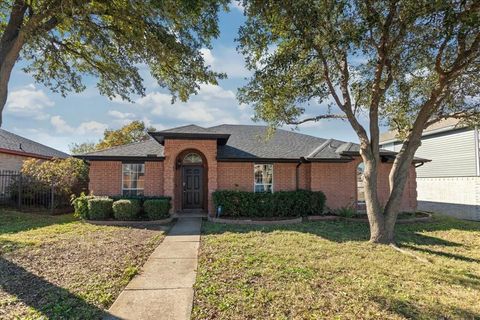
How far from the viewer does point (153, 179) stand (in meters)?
13.9

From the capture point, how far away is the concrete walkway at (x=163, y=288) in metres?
4.18

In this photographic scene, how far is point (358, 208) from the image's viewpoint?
1495cm

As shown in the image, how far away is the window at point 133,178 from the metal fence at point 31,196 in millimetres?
3707

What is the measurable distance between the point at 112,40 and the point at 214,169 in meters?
6.83

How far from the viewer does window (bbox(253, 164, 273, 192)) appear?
574 inches

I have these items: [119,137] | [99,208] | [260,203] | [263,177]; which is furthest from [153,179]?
[119,137]

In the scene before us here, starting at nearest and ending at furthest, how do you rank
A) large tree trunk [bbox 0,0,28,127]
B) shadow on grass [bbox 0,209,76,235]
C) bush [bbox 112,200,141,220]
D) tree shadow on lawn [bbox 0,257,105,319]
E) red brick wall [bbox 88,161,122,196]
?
tree shadow on lawn [bbox 0,257,105,319] < large tree trunk [bbox 0,0,28,127] < shadow on grass [bbox 0,209,76,235] < bush [bbox 112,200,141,220] < red brick wall [bbox 88,161,122,196]

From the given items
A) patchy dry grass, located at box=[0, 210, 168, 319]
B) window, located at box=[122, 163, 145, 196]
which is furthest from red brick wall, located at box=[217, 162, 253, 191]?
patchy dry grass, located at box=[0, 210, 168, 319]

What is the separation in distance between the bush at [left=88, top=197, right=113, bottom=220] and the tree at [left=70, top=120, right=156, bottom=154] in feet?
52.4

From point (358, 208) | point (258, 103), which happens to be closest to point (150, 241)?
point (258, 103)

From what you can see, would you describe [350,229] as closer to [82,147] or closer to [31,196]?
[31,196]

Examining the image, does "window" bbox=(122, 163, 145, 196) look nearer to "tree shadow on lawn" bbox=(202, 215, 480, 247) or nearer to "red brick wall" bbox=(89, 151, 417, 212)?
"red brick wall" bbox=(89, 151, 417, 212)

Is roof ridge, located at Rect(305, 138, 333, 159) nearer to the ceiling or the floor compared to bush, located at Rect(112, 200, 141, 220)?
nearer to the ceiling

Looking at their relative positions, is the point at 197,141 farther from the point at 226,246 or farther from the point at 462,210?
the point at 462,210
